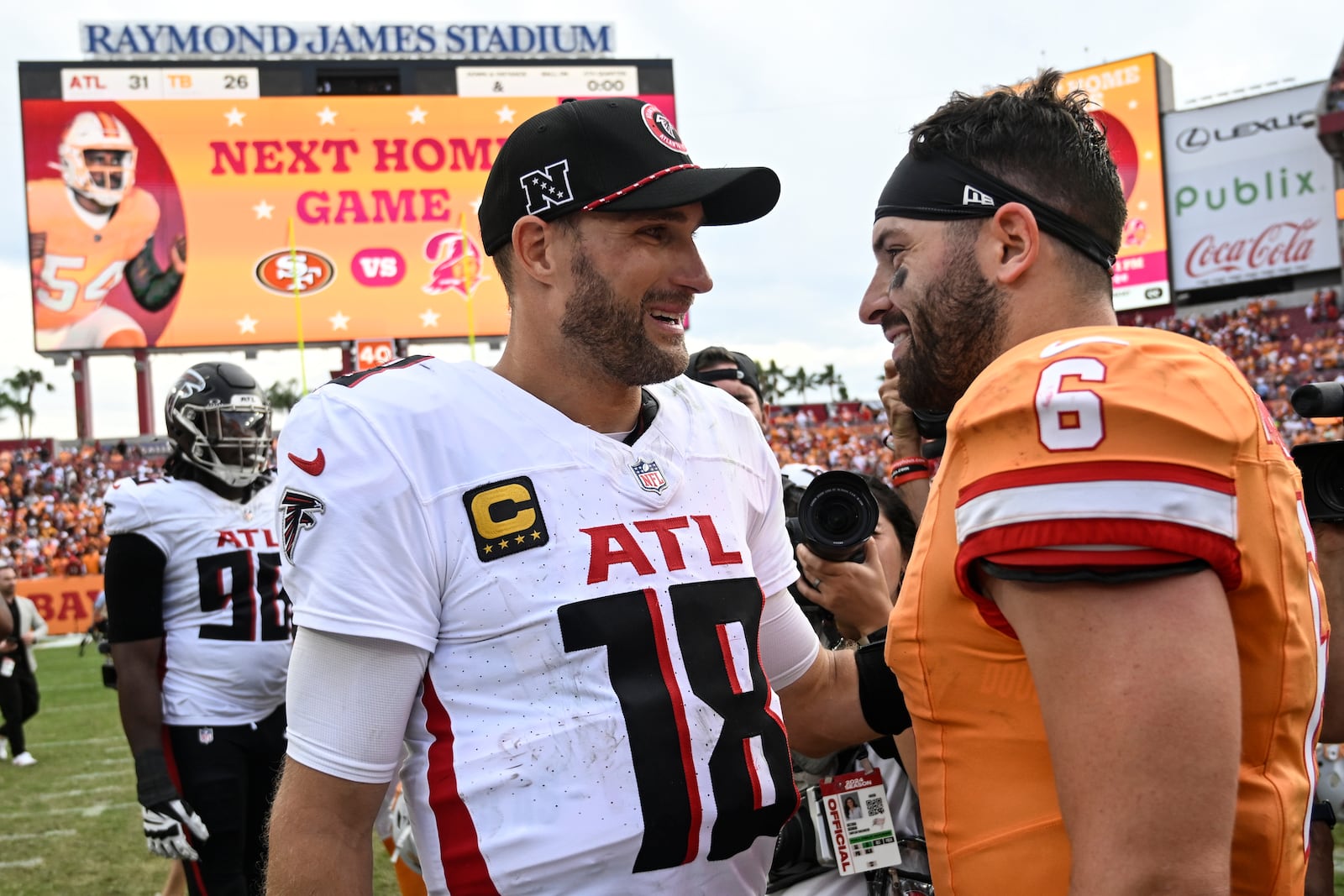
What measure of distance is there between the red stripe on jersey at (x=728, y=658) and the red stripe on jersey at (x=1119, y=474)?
0.67m

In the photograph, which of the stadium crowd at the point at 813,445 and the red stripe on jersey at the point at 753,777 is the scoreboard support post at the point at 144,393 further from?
the red stripe on jersey at the point at 753,777

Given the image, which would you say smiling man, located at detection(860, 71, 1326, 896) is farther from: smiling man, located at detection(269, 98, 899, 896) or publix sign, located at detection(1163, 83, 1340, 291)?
publix sign, located at detection(1163, 83, 1340, 291)

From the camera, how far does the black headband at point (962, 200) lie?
1.44m

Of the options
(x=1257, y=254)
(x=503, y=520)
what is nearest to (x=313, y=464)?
(x=503, y=520)

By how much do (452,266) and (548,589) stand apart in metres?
24.4

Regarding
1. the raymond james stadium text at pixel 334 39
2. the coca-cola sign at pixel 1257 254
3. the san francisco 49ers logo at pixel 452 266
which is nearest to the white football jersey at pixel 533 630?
the san francisco 49ers logo at pixel 452 266

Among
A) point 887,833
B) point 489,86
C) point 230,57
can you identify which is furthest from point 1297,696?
point 230,57

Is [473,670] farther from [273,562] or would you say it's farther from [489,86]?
[489,86]

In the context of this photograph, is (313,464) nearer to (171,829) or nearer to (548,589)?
(548,589)

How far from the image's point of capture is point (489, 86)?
25922 millimetres

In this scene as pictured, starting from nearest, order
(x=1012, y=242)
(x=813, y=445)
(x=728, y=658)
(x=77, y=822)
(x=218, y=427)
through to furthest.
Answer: (x=1012, y=242)
(x=728, y=658)
(x=218, y=427)
(x=77, y=822)
(x=813, y=445)

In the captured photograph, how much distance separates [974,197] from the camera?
4.86 feet

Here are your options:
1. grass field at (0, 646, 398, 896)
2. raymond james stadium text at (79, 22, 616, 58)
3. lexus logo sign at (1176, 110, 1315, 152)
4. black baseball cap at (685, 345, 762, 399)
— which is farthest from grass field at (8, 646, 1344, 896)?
lexus logo sign at (1176, 110, 1315, 152)

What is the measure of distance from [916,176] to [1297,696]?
2.65 feet
